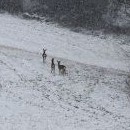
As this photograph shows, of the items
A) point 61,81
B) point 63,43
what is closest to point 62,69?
point 61,81

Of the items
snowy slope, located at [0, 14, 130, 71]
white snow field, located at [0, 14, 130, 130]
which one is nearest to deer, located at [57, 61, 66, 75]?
white snow field, located at [0, 14, 130, 130]

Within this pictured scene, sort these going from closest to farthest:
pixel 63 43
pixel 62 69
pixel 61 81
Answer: pixel 61 81 → pixel 62 69 → pixel 63 43

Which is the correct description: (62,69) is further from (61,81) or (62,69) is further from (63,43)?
(63,43)

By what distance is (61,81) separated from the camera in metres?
37.4

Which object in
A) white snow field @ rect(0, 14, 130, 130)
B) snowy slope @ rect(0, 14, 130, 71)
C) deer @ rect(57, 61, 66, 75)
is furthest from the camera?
Result: snowy slope @ rect(0, 14, 130, 71)

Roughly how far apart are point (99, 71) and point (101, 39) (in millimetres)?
8829

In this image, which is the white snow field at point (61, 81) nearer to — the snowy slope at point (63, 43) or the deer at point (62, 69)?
the snowy slope at point (63, 43)

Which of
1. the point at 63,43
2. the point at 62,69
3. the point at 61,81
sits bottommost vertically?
the point at 61,81

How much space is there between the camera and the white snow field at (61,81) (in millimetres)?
31562

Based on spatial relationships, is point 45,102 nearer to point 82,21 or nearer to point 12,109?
point 12,109

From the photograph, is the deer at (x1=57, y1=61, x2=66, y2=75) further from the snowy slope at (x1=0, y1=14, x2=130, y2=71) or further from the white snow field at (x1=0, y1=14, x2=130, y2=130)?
the snowy slope at (x1=0, y1=14, x2=130, y2=71)

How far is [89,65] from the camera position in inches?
1666

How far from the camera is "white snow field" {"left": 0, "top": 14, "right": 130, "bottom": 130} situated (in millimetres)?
31562

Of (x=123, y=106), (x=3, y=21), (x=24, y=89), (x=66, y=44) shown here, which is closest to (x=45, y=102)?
(x=24, y=89)
